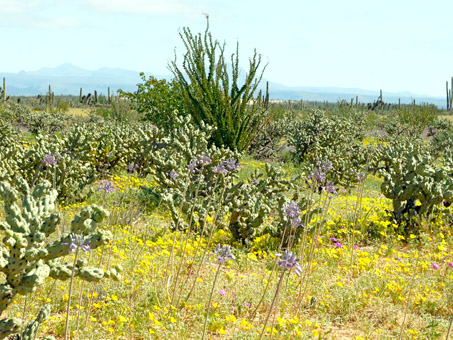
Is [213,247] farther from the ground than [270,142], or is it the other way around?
[270,142]

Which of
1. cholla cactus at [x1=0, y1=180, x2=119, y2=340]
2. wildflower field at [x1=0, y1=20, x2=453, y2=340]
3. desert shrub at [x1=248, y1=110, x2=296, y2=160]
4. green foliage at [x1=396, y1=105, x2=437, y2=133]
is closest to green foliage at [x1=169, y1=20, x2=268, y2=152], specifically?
wildflower field at [x1=0, y1=20, x2=453, y2=340]

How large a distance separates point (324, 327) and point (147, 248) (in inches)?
104

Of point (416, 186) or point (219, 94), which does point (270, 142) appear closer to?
point (219, 94)

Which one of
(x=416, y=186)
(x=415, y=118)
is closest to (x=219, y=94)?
(x=416, y=186)

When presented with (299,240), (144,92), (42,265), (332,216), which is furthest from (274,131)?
(42,265)

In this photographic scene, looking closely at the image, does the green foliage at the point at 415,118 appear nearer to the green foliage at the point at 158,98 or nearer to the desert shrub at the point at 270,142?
the desert shrub at the point at 270,142

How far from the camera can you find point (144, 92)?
19.5m

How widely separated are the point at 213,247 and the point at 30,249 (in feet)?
12.5

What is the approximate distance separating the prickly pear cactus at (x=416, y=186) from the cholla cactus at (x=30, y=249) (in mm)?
5376

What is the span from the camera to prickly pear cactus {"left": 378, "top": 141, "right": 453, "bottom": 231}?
6926mm

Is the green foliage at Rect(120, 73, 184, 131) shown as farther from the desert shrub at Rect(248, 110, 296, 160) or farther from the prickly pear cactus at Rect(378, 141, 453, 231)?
the prickly pear cactus at Rect(378, 141, 453, 231)

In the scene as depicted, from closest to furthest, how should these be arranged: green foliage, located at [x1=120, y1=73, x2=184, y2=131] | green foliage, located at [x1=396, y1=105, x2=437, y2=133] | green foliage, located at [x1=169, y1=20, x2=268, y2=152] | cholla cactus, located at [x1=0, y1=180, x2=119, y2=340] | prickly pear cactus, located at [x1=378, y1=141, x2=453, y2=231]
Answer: cholla cactus, located at [x1=0, y1=180, x2=119, y2=340] < prickly pear cactus, located at [x1=378, y1=141, x2=453, y2=231] < green foliage, located at [x1=169, y1=20, x2=268, y2=152] < green foliage, located at [x1=120, y1=73, x2=184, y2=131] < green foliage, located at [x1=396, y1=105, x2=437, y2=133]

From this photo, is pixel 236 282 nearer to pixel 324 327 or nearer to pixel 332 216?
pixel 324 327

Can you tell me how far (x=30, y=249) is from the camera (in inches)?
104
